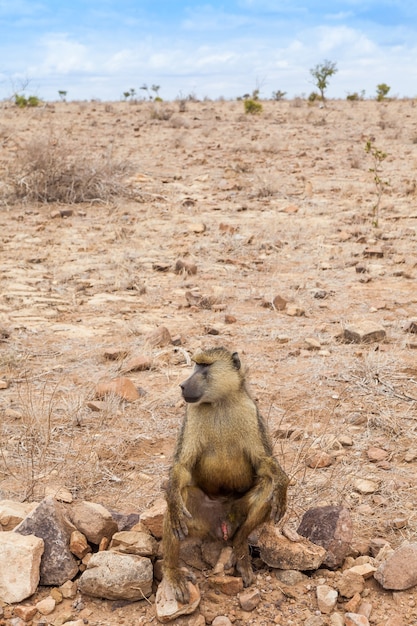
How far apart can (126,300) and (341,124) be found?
49.5 feet

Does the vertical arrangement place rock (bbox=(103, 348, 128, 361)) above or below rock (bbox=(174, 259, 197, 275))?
below

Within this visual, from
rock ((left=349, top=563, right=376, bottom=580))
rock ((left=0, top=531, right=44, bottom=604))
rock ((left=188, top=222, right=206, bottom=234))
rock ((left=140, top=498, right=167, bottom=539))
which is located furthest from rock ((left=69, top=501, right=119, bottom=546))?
rock ((left=188, top=222, right=206, bottom=234))

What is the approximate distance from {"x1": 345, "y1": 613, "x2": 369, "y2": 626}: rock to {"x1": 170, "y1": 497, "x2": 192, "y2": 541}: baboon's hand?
2.37 ft

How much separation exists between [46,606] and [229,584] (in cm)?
76

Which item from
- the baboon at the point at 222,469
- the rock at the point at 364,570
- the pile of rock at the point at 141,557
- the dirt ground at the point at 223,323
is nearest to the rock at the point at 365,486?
the dirt ground at the point at 223,323

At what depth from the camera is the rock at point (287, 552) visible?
9.47 ft

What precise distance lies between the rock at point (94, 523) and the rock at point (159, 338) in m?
2.90

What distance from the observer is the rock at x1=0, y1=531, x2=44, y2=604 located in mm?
2793

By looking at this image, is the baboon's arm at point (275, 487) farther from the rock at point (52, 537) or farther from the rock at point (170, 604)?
the rock at point (52, 537)

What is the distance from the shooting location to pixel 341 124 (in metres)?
20.5

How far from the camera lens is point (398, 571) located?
2775 mm

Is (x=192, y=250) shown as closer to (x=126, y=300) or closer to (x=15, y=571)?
(x=126, y=300)

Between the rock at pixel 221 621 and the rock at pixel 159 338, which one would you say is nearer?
the rock at pixel 221 621

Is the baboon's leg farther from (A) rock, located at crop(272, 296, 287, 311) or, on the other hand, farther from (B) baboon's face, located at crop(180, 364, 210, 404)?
(A) rock, located at crop(272, 296, 287, 311)
